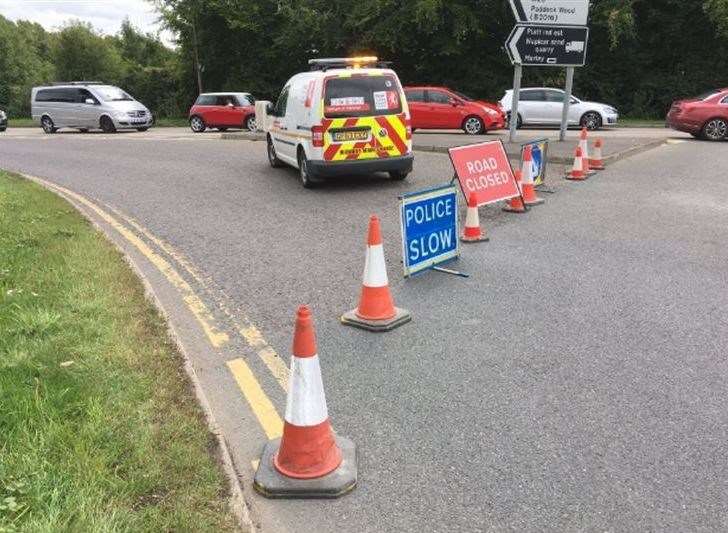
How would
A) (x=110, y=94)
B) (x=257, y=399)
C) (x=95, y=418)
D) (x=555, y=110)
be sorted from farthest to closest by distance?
(x=110, y=94)
(x=555, y=110)
(x=257, y=399)
(x=95, y=418)

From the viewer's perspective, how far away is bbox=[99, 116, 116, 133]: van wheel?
26.4 metres

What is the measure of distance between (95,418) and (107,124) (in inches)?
1017

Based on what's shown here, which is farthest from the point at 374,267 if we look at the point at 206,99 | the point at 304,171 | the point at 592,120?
the point at 206,99

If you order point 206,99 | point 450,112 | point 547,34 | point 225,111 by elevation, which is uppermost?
point 547,34

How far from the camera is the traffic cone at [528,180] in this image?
970 cm

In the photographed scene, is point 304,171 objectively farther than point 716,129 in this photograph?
No

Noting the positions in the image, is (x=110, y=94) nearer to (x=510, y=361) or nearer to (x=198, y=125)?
(x=198, y=125)

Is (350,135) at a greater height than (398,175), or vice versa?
(350,135)

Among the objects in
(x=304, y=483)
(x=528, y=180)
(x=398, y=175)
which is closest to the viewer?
(x=304, y=483)

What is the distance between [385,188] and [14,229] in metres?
5.87

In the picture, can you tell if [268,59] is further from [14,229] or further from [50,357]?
[50,357]

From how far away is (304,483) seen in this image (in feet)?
10.2

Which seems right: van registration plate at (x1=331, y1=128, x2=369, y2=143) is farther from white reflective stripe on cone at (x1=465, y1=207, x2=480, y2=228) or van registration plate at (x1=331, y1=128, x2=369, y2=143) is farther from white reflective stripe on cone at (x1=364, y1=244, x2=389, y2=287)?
white reflective stripe on cone at (x1=364, y1=244, x2=389, y2=287)

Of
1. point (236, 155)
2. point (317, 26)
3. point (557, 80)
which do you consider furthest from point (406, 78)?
point (236, 155)
